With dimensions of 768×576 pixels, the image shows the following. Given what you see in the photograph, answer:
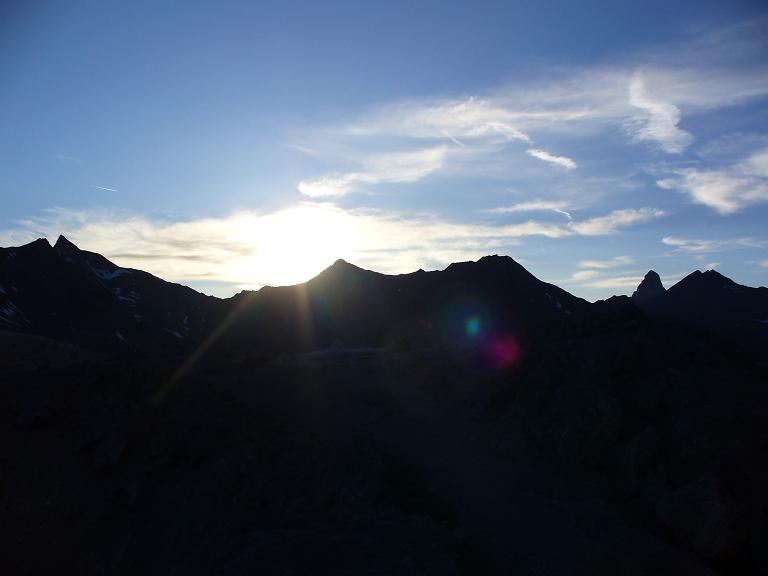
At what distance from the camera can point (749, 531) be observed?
85.7ft

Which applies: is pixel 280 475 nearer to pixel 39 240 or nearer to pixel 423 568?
pixel 423 568

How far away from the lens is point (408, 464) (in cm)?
3434

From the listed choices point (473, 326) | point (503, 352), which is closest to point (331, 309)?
point (473, 326)

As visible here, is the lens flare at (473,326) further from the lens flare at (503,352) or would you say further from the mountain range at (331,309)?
the lens flare at (503,352)

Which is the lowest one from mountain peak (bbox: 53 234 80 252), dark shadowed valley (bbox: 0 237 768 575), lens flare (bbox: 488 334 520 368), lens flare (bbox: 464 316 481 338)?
dark shadowed valley (bbox: 0 237 768 575)

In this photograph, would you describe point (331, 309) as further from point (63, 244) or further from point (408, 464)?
point (408, 464)

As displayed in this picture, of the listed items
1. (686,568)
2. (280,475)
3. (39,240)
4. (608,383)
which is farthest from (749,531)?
(39,240)

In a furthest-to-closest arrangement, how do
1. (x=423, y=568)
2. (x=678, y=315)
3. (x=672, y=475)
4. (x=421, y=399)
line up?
(x=678, y=315)
(x=421, y=399)
(x=672, y=475)
(x=423, y=568)

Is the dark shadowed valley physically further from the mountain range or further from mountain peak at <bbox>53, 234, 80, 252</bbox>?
mountain peak at <bbox>53, 234, 80, 252</bbox>

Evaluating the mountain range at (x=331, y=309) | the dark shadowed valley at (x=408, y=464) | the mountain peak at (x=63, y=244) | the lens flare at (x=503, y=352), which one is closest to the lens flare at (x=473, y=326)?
the mountain range at (x=331, y=309)

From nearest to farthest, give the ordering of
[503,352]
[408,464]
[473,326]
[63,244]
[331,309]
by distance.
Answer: [408,464] → [503,352] → [473,326] → [331,309] → [63,244]

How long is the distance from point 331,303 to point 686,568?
115882 mm

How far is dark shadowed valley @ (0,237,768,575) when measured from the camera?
2567 centimetres

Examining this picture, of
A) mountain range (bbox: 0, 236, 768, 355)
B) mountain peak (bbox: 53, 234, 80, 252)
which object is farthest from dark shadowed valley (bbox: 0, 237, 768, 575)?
mountain peak (bbox: 53, 234, 80, 252)
